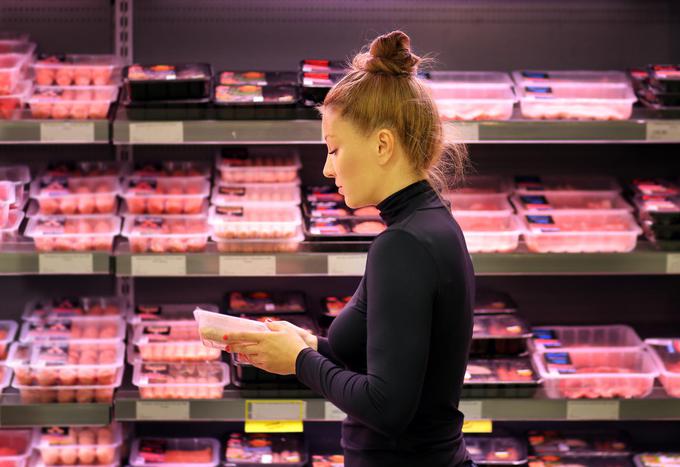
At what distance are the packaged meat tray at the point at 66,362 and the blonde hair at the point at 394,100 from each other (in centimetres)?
178

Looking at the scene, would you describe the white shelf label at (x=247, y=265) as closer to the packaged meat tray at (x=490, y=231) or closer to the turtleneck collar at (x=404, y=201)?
the packaged meat tray at (x=490, y=231)

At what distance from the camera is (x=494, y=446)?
3471 mm

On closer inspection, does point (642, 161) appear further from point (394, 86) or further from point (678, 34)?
point (394, 86)

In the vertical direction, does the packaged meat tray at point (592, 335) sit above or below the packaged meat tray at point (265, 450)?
above

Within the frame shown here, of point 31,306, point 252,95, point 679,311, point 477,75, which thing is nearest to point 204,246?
point 252,95

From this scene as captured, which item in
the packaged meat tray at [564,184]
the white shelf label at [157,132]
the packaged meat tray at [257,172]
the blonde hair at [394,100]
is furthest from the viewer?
the packaged meat tray at [564,184]

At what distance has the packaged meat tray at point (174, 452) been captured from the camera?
3340mm

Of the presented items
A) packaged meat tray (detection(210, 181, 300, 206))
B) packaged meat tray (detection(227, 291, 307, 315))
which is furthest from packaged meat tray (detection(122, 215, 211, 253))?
packaged meat tray (detection(227, 291, 307, 315))

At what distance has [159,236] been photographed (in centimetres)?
317

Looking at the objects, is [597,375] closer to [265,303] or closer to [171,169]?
[265,303]

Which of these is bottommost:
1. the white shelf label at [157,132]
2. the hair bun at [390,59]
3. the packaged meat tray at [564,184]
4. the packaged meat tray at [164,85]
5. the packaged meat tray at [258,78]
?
the packaged meat tray at [564,184]

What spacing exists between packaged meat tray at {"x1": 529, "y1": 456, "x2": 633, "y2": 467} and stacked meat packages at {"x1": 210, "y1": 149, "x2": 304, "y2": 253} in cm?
119

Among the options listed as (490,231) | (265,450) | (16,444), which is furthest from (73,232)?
(490,231)

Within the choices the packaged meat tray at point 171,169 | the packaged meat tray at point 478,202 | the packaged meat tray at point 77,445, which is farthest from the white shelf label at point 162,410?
the packaged meat tray at point 478,202
